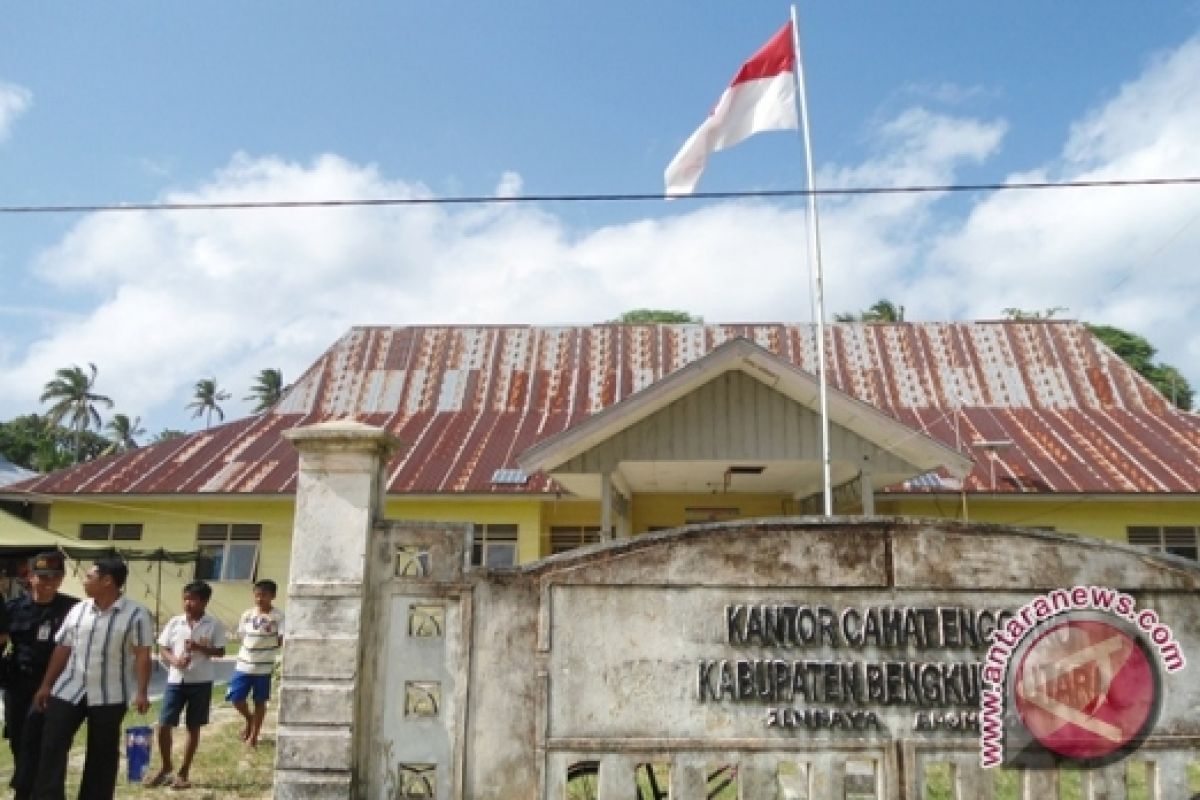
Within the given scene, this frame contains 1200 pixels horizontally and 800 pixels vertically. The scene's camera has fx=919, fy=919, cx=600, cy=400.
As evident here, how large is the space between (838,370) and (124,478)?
14.0 m

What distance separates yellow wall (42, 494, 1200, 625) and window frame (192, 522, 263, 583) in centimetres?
9

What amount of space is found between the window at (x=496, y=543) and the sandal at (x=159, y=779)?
29.2ft

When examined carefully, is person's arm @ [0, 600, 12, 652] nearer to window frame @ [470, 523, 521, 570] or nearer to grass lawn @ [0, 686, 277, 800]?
grass lawn @ [0, 686, 277, 800]

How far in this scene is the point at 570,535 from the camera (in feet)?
53.4

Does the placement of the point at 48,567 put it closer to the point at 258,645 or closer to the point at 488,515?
the point at 258,645

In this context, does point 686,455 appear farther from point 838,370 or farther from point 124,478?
point 124,478

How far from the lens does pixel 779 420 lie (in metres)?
11.1

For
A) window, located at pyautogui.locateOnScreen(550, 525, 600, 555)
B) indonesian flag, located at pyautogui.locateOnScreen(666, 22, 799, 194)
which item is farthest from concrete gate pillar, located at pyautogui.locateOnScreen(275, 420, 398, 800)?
window, located at pyautogui.locateOnScreen(550, 525, 600, 555)

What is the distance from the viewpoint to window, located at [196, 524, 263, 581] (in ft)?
53.9

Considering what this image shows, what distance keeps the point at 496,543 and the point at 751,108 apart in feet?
30.6

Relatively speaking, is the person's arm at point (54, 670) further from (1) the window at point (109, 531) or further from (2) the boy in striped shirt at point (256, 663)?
(1) the window at point (109, 531)

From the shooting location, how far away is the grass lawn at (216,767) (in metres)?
6.52

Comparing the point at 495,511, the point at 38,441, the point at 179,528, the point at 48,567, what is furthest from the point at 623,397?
the point at 38,441

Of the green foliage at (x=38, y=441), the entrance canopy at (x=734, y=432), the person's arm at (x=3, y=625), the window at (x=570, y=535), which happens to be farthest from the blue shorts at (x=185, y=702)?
the green foliage at (x=38, y=441)
